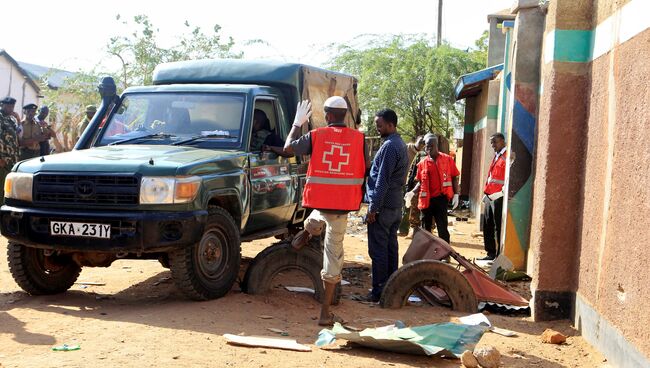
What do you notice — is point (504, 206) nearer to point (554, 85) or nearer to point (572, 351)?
point (554, 85)

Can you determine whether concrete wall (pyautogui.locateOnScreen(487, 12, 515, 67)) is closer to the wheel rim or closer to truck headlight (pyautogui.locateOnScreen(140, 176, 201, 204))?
the wheel rim

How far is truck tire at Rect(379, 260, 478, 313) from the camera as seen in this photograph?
282 inches

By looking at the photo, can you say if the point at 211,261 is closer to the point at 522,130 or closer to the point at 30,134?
the point at 522,130

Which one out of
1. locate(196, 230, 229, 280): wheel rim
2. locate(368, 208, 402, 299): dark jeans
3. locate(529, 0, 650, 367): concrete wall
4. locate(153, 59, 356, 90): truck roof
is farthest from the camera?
locate(153, 59, 356, 90): truck roof

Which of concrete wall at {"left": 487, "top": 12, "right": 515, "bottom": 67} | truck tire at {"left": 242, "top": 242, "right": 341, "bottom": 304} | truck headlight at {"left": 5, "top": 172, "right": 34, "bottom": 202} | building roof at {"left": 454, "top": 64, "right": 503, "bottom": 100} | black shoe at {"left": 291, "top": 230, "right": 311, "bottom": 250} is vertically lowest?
truck tire at {"left": 242, "top": 242, "right": 341, "bottom": 304}

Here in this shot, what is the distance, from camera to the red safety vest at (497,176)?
1040 centimetres

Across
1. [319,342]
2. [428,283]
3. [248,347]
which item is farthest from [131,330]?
[428,283]

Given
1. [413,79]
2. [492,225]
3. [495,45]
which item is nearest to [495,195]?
[492,225]

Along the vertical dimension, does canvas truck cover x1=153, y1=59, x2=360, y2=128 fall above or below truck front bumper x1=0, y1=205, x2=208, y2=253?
above

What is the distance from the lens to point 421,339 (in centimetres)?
550

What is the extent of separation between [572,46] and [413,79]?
65.1 ft

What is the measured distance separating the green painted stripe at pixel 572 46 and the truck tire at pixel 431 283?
81.6 inches

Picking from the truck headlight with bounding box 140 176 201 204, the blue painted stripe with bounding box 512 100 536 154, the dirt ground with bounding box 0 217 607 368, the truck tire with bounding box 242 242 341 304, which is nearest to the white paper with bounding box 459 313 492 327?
the dirt ground with bounding box 0 217 607 368

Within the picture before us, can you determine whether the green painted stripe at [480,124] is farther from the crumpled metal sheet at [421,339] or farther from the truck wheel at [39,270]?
the crumpled metal sheet at [421,339]
